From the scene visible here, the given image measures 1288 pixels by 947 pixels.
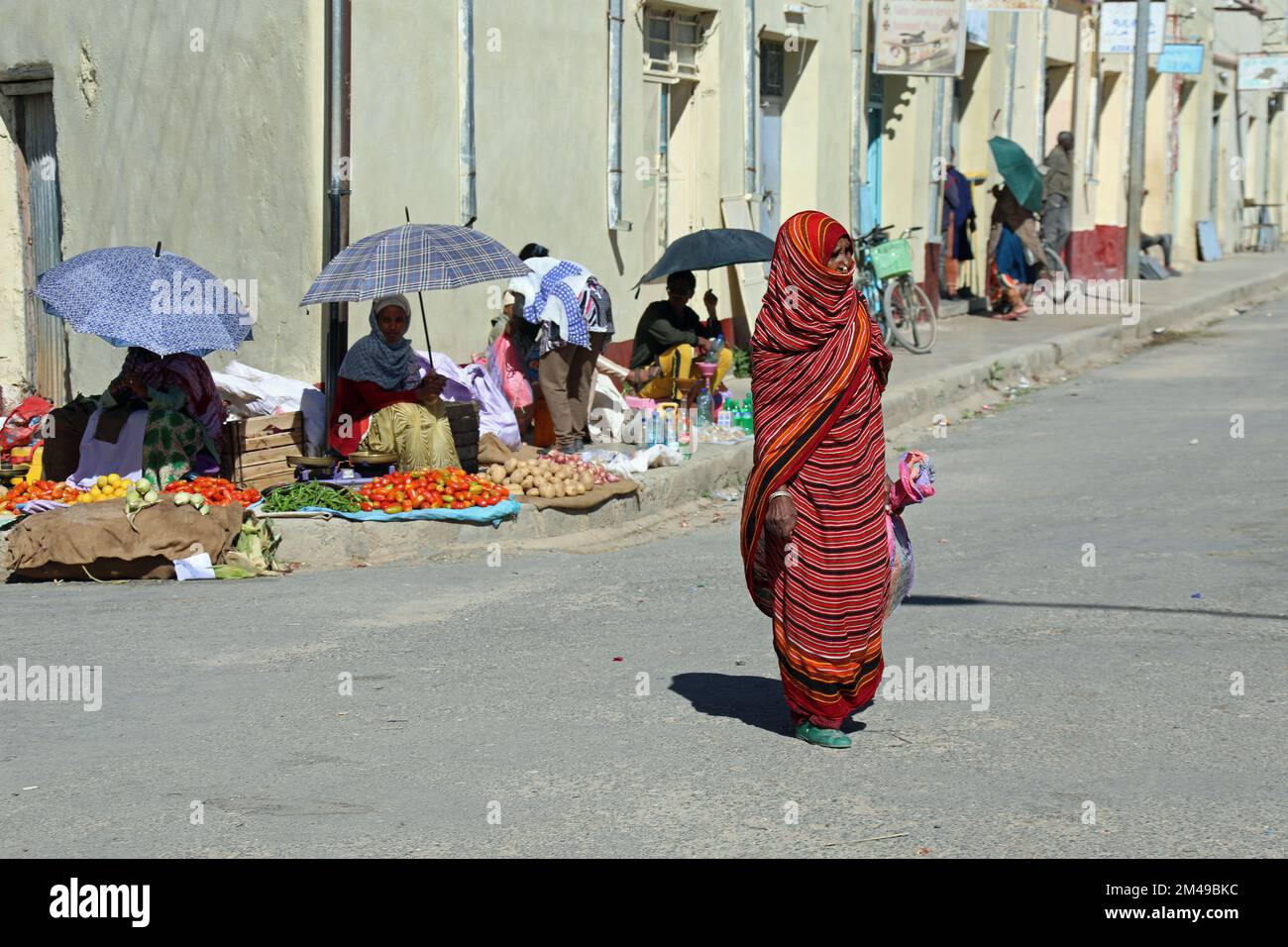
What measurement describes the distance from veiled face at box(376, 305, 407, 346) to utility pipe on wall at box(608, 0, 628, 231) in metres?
3.92

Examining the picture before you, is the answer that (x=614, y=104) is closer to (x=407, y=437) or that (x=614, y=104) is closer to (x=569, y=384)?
(x=569, y=384)

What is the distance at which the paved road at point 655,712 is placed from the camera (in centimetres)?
494

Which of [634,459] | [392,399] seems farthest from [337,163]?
[634,459]

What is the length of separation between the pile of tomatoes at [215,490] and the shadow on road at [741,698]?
3.67 m

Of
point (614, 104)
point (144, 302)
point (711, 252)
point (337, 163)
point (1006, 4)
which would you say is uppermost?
point (1006, 4)

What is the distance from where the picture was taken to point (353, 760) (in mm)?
5645

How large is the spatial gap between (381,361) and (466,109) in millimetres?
2533

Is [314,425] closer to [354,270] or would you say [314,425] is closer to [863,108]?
[354,270]

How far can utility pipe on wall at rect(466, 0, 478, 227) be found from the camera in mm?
11992

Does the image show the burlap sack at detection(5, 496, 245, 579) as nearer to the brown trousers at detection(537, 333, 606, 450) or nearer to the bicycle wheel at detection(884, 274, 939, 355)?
the brown trousers at detection(537, 333, 606, 450)

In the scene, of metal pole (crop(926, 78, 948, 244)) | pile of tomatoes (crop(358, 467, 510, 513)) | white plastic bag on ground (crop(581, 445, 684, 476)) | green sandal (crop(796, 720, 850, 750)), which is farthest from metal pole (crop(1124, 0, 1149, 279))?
green sandal (crop(796, 720, 850, 750))

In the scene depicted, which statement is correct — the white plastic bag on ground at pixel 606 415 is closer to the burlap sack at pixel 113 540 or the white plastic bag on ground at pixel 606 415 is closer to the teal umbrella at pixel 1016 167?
the burlap sack at pixel 113 540

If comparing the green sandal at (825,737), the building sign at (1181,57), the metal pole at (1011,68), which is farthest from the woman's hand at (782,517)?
the building sign at (1181,57)

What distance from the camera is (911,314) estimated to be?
682 inches
